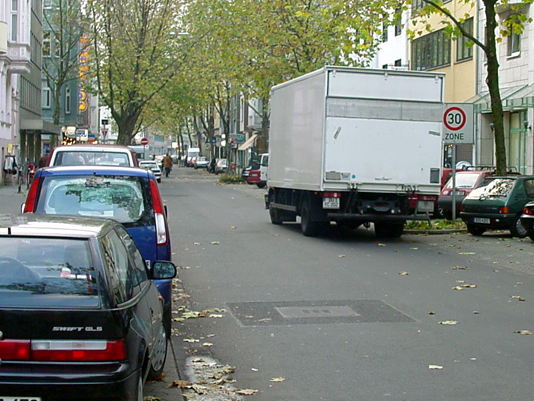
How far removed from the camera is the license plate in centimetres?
1859

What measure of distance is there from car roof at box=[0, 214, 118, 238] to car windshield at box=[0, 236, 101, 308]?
5cm

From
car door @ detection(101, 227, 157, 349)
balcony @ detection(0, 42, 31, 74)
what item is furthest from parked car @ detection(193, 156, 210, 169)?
car door @ detection(101, 227, 157, 349)

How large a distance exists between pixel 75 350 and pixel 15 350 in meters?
0.30

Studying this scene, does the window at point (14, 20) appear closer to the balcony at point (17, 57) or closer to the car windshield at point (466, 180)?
the balcony at point (17, 57)

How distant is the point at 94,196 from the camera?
9172mm

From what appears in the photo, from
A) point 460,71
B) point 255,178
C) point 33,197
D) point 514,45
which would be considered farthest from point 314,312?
point 255,178

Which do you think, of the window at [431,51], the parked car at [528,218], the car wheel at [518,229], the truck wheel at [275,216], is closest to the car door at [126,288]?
the parked car at [528,218]

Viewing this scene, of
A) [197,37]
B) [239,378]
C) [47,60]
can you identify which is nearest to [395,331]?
[239,378]

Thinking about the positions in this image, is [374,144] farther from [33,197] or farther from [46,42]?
[46,42]

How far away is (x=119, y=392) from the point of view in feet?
15.6

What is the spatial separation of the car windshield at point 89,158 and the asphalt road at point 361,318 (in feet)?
6.78

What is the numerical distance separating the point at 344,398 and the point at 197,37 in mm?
44726

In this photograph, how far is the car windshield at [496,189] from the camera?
803 inches

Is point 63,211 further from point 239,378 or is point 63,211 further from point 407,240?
point 407,240
